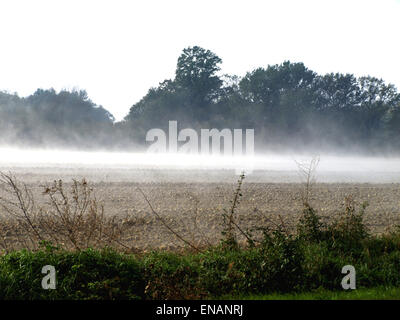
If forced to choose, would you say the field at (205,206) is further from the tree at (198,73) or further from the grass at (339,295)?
the tree at (198,73)

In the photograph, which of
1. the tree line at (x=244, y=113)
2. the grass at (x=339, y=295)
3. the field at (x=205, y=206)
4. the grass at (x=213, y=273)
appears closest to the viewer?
the grass at (x=339, y=295)

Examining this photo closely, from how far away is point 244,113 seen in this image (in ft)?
109

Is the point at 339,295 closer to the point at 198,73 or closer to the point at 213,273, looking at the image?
the point at 213,273

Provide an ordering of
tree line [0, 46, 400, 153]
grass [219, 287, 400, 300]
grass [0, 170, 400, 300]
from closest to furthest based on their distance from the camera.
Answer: grass [219, 287, 400, 300] → grass [0, 170, 400, 300] → tree line [0, 46, 400, 153]

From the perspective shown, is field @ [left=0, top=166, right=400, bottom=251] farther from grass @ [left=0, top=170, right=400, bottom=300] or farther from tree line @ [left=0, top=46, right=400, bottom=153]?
tree line @ [left=0, top=46, right=400, bottom=153]

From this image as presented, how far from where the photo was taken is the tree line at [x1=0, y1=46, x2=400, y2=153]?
32719 millimetres

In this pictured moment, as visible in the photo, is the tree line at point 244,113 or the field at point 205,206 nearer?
the field at point 205,206

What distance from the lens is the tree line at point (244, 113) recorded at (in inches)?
1288

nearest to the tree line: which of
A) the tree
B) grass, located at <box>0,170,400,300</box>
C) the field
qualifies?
the tree

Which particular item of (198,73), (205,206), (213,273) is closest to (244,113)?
(198,73)

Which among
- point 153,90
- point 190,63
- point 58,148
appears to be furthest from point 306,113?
point 58,148

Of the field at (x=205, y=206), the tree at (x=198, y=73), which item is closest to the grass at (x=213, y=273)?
the field at (x=205, y=206)
